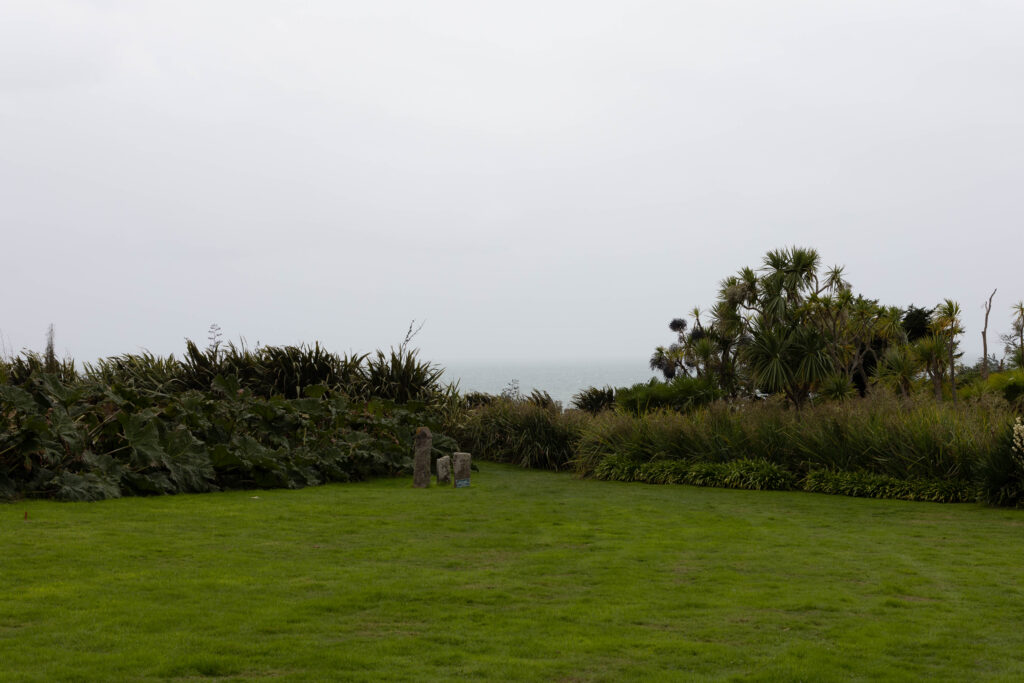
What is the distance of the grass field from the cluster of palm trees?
15894 mm

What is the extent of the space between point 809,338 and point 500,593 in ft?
85.0

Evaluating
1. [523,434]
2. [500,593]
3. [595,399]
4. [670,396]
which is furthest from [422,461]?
[595,399]

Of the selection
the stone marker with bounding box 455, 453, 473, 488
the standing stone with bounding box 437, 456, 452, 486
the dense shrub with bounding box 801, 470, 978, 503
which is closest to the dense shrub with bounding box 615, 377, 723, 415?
the dense shrub with bounding box 801, 470, 978, 503

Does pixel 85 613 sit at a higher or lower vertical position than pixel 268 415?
lower

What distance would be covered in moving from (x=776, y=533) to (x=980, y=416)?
623 cm

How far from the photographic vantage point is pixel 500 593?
284 inches

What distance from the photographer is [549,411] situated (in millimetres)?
21328

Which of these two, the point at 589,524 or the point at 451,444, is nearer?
the point at 589,524

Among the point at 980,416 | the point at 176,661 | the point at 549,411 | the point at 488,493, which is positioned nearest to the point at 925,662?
the point at 176,661

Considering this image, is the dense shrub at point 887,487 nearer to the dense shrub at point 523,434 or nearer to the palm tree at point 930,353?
the dense shrub at point 523,434

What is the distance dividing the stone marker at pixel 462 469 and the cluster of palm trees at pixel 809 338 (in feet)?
42.2

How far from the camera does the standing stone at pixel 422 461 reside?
1517 cm

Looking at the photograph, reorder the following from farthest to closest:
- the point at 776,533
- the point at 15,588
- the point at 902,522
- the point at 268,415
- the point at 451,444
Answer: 1. the point at 451,444
2. the point at 268,415
3. the point at 902,522
4. the point at 776,533
5. the point at 15,588

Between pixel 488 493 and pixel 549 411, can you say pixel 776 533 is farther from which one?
pixel 549 411
